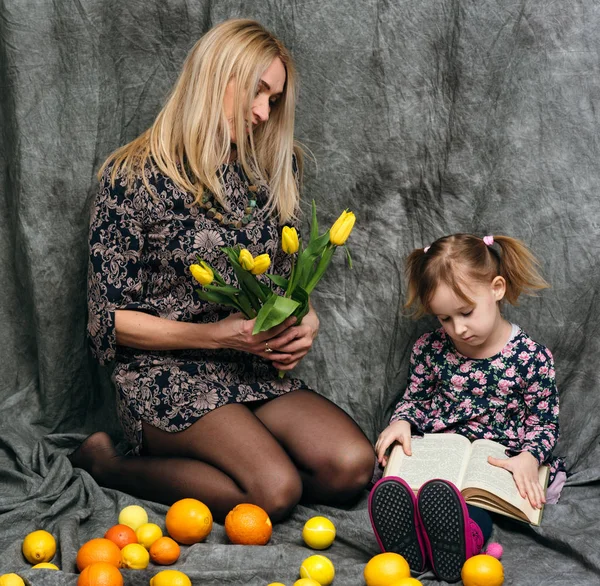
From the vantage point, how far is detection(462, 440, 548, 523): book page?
204 cm

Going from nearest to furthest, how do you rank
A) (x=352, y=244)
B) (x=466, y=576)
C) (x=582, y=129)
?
1. (x=466, y=576)
2. (x=582, y=129)
3. (x=352, y=244)

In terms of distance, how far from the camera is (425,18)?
237cm

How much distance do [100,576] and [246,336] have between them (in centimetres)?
69

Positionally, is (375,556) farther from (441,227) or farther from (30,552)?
(441,227)

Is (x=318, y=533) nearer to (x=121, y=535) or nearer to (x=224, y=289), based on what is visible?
(x=121, y=535)

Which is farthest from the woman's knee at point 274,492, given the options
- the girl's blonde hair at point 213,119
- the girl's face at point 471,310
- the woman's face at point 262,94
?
the woman's face at point 262,94

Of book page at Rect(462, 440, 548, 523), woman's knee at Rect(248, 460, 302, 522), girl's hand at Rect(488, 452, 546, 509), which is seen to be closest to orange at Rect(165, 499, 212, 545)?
woman's knee at Rect(248, 460, 302, 522)

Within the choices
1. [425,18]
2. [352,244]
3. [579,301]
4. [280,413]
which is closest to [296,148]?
[352,244]

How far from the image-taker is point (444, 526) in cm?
184

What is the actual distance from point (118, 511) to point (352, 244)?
1.01 m

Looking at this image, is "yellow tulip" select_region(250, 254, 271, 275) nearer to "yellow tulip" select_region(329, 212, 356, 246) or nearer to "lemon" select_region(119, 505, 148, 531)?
"yellow tulip" select_region(329, 212, 356, 246)

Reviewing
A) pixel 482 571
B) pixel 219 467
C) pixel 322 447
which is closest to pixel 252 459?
pixel 219 467

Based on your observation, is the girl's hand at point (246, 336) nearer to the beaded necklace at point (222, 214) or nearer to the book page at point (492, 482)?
the beaded necklace at point (222, 214)

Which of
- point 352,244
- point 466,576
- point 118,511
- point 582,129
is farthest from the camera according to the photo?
point 352,244
